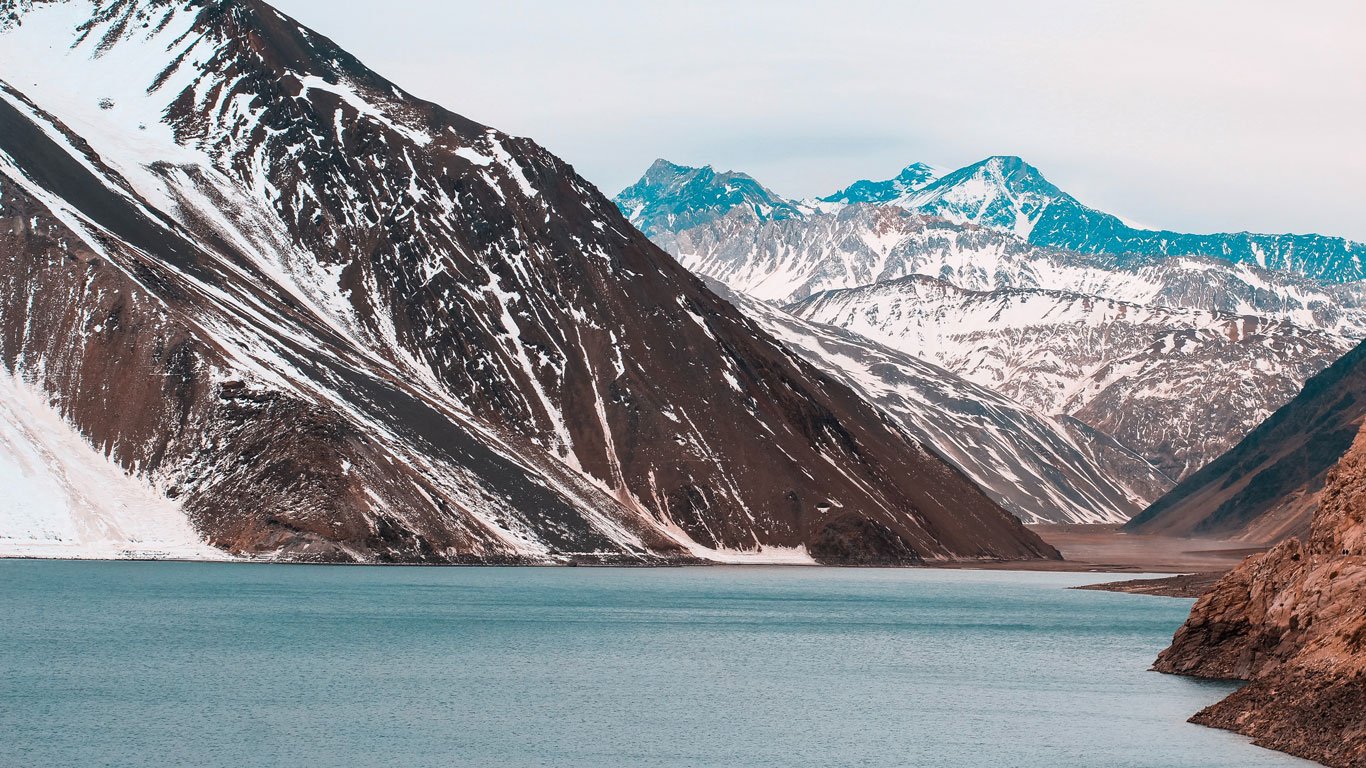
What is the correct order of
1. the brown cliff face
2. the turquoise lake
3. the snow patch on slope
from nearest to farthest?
the brown cliff face, the turquoise lake, the snow patch on slope

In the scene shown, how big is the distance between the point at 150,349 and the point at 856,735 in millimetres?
115610

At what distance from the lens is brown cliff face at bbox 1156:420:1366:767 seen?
56781 mm

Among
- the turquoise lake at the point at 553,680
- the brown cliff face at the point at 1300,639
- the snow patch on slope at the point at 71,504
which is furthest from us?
the snow patch on slope at the point at 71,504

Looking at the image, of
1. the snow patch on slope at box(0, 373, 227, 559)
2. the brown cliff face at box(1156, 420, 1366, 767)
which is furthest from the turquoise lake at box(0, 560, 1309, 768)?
the snow patch on slope at box(0, 373, 227, 559)

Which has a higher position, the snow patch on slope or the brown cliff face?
the brown cliff face

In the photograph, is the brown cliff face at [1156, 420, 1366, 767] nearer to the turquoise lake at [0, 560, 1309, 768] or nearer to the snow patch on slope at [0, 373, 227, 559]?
the turquoise lake at [0, 560, 1309, 768]

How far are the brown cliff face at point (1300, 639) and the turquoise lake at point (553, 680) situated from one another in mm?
1692

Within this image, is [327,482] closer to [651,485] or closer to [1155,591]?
[651,485]

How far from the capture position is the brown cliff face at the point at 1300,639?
5678 cm

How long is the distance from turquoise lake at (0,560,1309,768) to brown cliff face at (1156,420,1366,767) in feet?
5.55

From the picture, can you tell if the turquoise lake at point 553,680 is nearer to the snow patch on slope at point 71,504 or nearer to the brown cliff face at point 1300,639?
the brown cliff face at point 1300,639

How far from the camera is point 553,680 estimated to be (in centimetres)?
7775

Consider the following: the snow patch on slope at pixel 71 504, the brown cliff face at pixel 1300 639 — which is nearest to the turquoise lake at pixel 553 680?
the brown cliff face at pixel 1300 639

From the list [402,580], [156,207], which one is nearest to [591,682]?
[402,580]
